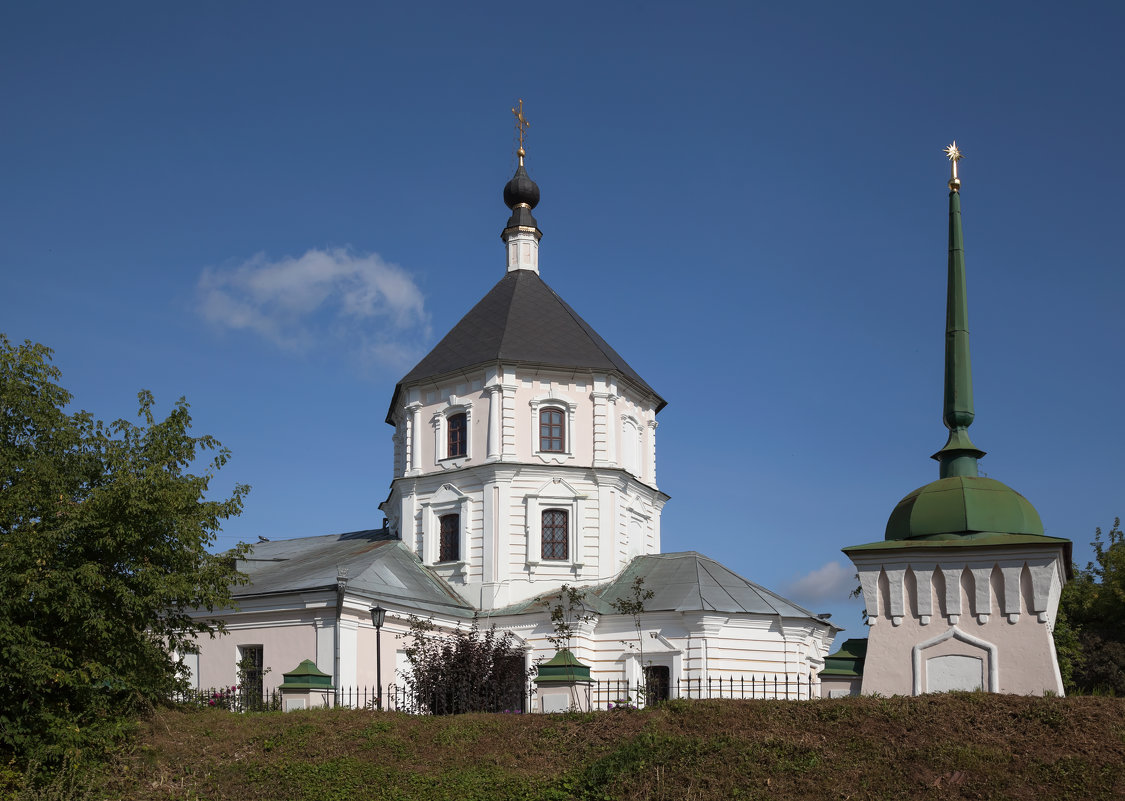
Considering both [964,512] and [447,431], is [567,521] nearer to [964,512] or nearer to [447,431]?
[447,431]

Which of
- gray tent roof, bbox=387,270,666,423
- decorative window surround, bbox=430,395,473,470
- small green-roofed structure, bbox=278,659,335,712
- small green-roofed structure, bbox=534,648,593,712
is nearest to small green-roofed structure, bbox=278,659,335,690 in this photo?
small green-roofed structure, bbox=278,659,335,712

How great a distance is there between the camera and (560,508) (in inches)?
1185

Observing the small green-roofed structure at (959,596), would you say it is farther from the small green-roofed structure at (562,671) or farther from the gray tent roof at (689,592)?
the gray tent roof at (689,592)

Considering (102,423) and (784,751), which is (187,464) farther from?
(784,751)

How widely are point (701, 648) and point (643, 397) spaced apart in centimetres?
838

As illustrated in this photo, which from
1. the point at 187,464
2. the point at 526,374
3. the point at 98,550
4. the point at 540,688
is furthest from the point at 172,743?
the point at 526,374

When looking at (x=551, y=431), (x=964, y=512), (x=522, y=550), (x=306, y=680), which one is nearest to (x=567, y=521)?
(x=522, y=550)

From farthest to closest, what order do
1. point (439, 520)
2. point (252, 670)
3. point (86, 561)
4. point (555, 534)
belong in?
point (439, 520), point (555, 534), point (252, 670), point (86, 561)

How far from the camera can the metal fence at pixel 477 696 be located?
70.5ft

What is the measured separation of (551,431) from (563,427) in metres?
0.34

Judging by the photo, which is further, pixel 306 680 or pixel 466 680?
pixel 466 680

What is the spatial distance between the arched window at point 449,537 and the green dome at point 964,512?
17330 millimetres

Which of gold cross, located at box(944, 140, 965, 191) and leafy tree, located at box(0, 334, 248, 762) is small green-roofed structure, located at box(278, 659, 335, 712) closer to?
leafy tree, located at box(0, 334, 248, 762)

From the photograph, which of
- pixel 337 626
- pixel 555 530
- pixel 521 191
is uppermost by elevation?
pixel 521 191
